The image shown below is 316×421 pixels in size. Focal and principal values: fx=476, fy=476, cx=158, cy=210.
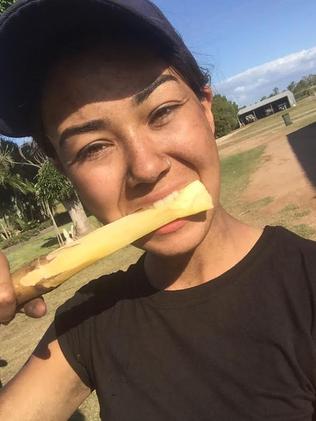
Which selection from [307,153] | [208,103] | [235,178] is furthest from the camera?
[235,178]

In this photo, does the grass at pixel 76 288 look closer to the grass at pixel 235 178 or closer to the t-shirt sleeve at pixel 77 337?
the grass at pixel 235 178

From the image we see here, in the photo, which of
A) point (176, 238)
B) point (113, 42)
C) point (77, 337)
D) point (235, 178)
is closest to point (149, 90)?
point (113, 42)

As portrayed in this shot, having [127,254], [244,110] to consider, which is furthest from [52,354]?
[244,110]

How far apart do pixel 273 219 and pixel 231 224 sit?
8.51 metres

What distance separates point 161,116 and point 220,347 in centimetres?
78

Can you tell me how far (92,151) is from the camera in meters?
1.57

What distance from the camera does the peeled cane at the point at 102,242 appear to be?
56.2 inches

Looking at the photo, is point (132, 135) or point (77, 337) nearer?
point (132, 135)

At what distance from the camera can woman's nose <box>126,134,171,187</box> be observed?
1477 millimetres

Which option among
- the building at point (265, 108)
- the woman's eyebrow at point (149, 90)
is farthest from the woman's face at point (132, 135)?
the building at point (265, 108)

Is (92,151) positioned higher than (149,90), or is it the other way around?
(149,90)

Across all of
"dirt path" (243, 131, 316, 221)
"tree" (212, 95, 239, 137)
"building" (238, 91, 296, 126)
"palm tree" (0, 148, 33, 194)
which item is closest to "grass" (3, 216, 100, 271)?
"dirt path" (243, 131, 316, 221)

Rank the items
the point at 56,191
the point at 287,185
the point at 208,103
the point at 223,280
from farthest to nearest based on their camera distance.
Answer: the point at 56,191
the point at 287,185
the point at 208,103
the point at 223,280

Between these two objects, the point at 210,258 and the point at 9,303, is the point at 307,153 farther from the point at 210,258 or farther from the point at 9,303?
the point at 9,303
